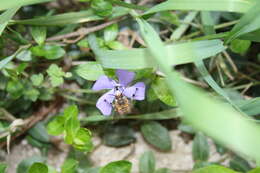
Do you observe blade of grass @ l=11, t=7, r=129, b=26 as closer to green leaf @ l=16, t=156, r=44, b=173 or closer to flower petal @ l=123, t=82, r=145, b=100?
flower petal @ l=123, t=82, r=145, b=100

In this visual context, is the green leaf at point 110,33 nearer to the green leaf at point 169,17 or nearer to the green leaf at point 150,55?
the green leaf at point 169,17

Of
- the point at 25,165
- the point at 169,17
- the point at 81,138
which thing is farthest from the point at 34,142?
the point at 169,17

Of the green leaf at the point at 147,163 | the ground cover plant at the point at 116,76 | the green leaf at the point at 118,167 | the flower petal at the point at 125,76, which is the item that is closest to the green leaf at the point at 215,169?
the ground cover plant at the point at 116,76

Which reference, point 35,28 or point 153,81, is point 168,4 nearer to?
point 153,81

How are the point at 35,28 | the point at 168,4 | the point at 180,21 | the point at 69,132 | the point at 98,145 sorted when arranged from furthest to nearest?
1. the point at 98,145
2. the point at 180,21
3. the point at 35,28
4. the point at 69,132
5. the point at 168,4

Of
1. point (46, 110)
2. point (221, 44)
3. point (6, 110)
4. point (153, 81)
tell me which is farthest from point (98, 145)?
point (221, 44)

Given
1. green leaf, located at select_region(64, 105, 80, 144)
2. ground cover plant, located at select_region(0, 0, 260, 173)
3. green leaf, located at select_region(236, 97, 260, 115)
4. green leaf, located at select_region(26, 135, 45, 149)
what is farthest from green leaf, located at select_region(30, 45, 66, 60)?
green leaf, located at select_region(236, 97, 260, 115)
